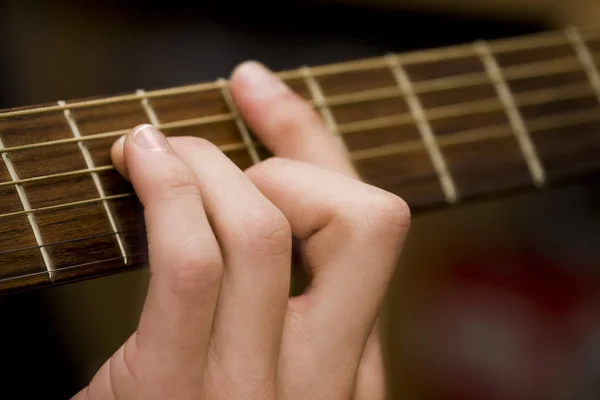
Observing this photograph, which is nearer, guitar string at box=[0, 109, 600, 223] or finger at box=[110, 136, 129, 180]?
finger at box=[110, 136, 129, 180]

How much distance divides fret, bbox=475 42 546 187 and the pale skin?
0.28 metres

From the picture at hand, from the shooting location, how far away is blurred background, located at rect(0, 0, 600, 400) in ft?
3.14

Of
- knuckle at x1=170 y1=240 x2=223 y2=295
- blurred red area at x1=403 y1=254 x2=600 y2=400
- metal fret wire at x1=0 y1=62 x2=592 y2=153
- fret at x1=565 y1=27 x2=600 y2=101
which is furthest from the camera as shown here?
blurred red area at x1=403 y1=254 x2=600 y2=400

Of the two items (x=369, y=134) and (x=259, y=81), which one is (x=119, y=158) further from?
(x=369, y=134)

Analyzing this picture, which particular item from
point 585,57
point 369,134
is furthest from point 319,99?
point 585,57

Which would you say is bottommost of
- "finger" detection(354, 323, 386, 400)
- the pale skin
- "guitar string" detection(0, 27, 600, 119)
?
"finger" detection(354, 323, 386, 400)

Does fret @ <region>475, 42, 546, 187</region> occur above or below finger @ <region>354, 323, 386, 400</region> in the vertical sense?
above

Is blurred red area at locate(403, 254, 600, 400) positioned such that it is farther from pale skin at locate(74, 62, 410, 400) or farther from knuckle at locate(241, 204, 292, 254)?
knuckle at locate(241, 204, 292, 254)

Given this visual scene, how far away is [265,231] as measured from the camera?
450 mm

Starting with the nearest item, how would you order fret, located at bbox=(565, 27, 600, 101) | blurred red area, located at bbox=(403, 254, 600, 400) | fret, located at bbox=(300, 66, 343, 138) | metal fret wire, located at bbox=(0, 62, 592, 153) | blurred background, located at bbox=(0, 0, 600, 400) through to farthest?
metal fret wire, located at bbox=(0, 62, 592, 153), fret, located at bbox=(300, 66, 343, 138), fret, located at bbox=(565, 27, 600, 101), blurred background, located at bbox=(0, 0, 600, 400), blurred red area, located at bbox=(403, 254, 600, 400)

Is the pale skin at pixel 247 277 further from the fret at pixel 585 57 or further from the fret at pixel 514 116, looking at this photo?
the fret at pixel 585 57

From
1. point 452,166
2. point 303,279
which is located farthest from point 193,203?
point 303,279

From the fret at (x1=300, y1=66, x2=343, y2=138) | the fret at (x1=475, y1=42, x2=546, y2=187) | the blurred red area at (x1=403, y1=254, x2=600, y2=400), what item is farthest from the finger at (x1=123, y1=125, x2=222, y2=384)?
the blurred red area at (x1=403, y1=254, x2=600, y2=400)

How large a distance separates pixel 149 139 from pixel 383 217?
0.19m
